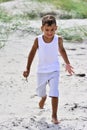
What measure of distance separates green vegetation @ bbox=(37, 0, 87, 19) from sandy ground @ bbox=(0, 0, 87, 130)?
270 inches

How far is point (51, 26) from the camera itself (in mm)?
5699

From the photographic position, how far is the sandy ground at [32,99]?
5.69m

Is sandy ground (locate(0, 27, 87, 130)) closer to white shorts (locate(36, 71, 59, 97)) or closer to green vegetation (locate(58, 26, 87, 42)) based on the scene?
white shorts (locate(36, 71, 59, 97))

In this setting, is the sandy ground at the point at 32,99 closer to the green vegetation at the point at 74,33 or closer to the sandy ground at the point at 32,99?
the sandy ground at the point at 32,99

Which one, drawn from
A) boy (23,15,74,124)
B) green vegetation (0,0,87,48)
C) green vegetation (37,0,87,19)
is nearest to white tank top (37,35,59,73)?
boy (23,15,74,124)

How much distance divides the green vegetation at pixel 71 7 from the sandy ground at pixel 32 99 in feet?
22.5

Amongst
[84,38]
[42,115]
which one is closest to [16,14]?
[84,38]

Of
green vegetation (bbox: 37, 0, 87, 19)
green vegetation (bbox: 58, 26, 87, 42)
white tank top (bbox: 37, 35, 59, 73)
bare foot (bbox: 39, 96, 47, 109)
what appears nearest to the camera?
white tank top (bbox: 37, 35, 59, 73)

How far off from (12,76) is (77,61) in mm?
1884

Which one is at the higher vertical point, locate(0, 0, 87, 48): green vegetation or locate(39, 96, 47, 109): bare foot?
locate(0, 0, 87, 48): green vegetation

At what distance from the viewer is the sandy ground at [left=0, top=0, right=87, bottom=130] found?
5688 millimetres

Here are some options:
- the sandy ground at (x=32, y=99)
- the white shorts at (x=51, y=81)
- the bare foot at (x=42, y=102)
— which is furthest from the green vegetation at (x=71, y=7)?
the white shorts at (x=51, y=81)

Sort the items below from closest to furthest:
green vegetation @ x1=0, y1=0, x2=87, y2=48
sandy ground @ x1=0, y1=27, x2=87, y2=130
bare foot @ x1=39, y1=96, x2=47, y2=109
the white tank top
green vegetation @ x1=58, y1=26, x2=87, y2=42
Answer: sandy ground @ x1=0, y1=27, x2=87, y2=130
the white tank top
bare foot @ x1=39, y1=96, x2=47, y2=109
green vegetation @ x1=0, y1=0, x2=87, y2=48
green vegetation @ x1=58, y1=26, x2=87, y2=42

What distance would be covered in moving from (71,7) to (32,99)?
11637 mm
